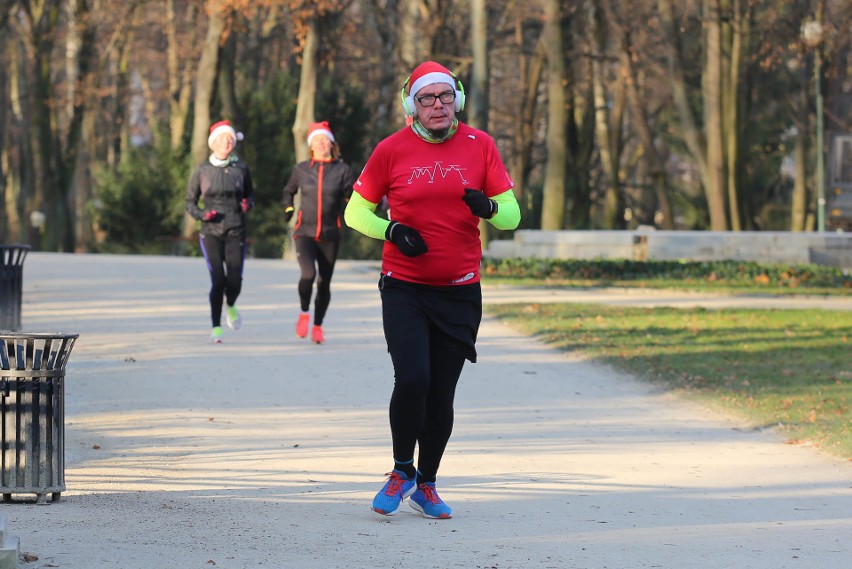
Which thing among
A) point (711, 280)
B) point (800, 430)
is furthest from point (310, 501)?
point (711, 280)

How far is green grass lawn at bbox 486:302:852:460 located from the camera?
11.0 m

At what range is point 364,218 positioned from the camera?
7.07m

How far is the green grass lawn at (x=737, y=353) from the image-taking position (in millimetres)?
10984

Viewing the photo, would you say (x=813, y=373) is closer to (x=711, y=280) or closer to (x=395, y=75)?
(x=711, y=280)

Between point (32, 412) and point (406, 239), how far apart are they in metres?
1.79

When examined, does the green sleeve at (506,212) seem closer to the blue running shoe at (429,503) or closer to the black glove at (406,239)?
the black glove at (406,239)

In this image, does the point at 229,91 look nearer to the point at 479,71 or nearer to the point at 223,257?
the point at 479,71

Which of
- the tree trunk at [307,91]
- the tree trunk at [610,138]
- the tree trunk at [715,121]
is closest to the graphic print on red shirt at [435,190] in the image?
the tree trunk at [715,121]

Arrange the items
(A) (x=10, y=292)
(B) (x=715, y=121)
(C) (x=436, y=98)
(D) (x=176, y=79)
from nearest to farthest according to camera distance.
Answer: (C) (x=436, y=98)
(A) (x=10, y=292)
(B) (x=715, y=121)
(D) (x=176, y=79)

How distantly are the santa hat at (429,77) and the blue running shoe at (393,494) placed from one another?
1704mm

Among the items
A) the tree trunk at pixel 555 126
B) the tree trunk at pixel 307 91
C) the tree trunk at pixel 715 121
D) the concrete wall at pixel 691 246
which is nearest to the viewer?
the concrete wall at pixel 691 246

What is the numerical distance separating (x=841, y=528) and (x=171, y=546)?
9.48 ft

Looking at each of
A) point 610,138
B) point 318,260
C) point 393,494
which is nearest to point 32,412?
point 393,494

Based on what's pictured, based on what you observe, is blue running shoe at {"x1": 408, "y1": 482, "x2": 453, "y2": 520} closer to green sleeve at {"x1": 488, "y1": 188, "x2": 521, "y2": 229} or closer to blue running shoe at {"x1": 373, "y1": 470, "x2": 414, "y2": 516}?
blue running shoe at {"x1": 373, "y1": 470, "x2": 414, "y2": 516}
